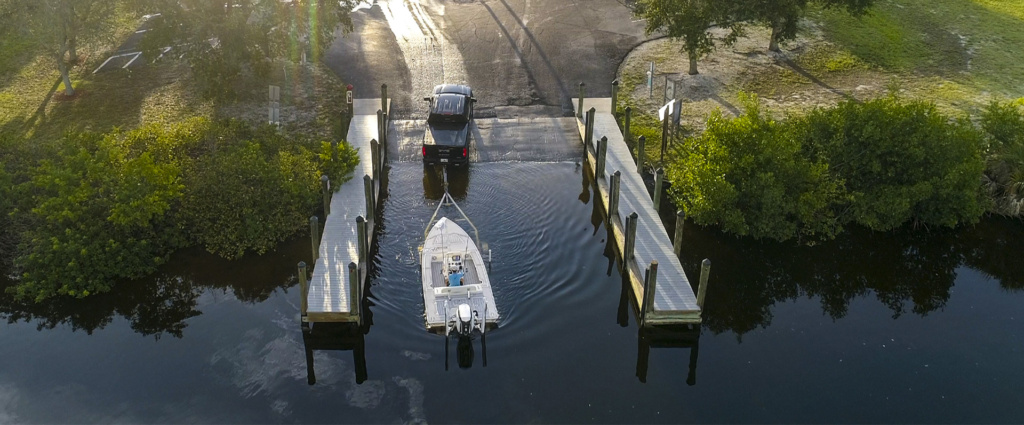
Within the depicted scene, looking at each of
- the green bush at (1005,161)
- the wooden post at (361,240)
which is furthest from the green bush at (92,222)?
the green bush at (1005,161)

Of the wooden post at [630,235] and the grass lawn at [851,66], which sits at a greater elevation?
the grass lawn at [851,66]

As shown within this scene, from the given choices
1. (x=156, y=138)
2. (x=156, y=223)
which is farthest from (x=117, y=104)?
(x=156, y=223)

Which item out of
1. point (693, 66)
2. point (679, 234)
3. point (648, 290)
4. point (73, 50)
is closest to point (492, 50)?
point (693, 66)

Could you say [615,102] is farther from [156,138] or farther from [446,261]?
[156,138]

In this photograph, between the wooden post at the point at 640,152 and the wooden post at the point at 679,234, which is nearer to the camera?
the wooden post at the point at 679,234

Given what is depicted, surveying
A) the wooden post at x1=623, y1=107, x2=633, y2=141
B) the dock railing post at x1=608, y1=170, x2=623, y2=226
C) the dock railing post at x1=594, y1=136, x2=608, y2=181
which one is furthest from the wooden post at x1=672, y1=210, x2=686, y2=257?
the wooden post at x1=623, y1=107, x2=633, y2=141

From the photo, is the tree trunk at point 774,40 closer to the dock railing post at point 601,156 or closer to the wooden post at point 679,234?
the dock railing post at point 601,156
